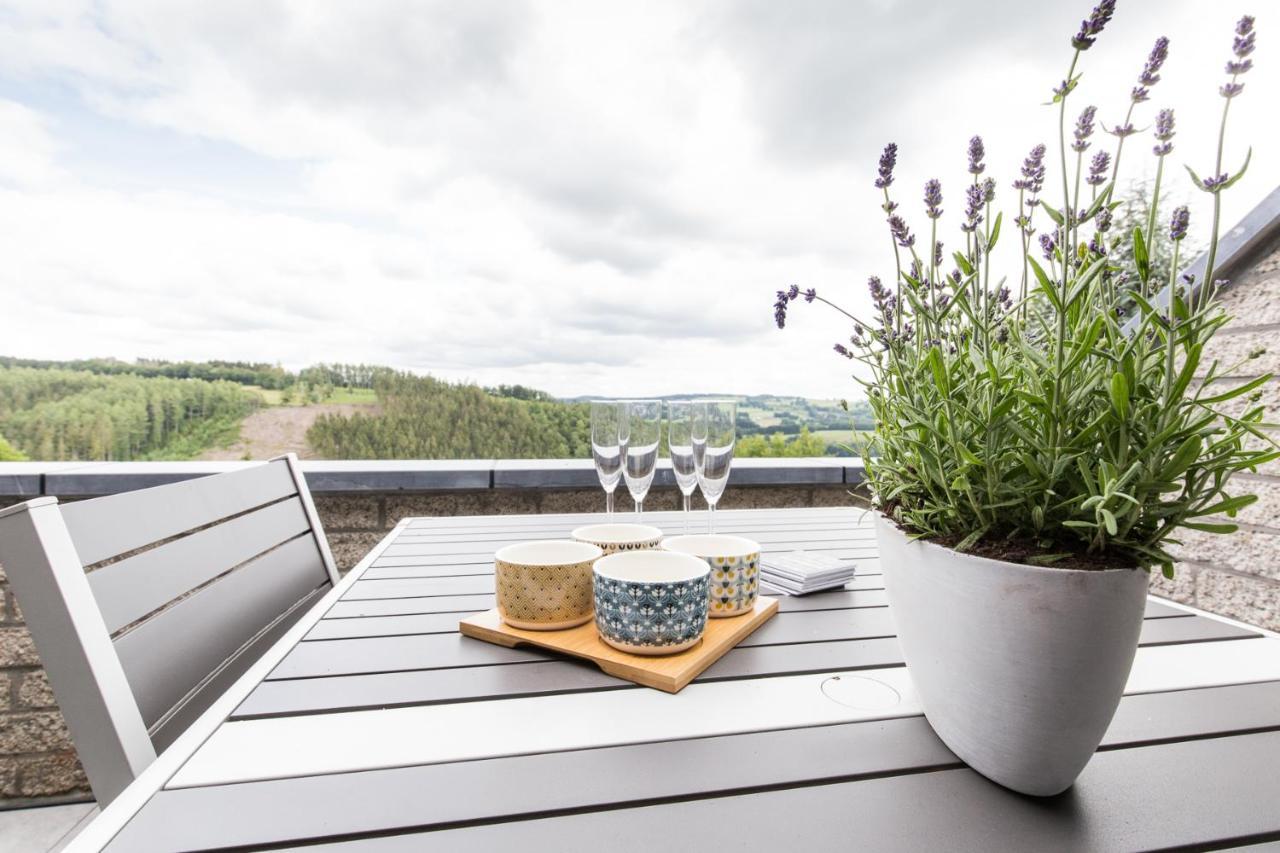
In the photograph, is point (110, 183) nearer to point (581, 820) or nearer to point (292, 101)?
point (292, 101)

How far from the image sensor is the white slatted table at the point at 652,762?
40 centimetres

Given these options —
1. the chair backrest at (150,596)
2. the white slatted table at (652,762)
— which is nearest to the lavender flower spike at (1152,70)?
the white slatted table at (652,762)

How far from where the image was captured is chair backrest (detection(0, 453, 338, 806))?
0.58m

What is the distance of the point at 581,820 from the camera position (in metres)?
0.41

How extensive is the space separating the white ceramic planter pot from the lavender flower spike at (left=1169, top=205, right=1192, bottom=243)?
220mm

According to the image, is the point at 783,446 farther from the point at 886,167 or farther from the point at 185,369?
the point at 185,369

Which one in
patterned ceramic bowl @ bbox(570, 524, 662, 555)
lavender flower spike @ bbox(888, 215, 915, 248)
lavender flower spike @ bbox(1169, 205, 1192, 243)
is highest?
lavender flower spike @ bbox(888, 215, 915, 248)

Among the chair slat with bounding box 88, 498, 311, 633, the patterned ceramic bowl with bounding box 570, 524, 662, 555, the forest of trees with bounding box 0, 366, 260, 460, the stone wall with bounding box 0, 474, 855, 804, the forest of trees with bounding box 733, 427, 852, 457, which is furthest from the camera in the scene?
the forest of trees with bounding box 733, 427, 852, 457

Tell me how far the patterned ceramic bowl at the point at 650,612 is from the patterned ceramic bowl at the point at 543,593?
0.19 ft

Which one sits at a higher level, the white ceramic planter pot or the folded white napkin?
the white ceramic planter pot

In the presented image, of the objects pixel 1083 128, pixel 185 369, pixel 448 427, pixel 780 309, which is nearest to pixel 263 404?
pixel 185 369

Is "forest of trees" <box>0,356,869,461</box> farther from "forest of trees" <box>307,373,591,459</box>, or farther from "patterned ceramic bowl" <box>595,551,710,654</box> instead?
"patterned ceramic bowl" <box>595,551,710,654</box>

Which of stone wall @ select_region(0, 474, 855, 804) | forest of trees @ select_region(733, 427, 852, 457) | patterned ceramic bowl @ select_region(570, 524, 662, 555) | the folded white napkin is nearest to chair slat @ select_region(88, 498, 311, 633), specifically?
patterned ceramic bowl @ select_region(570, 524, 662, 555)

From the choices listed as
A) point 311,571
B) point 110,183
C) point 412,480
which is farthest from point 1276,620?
point 110,183
